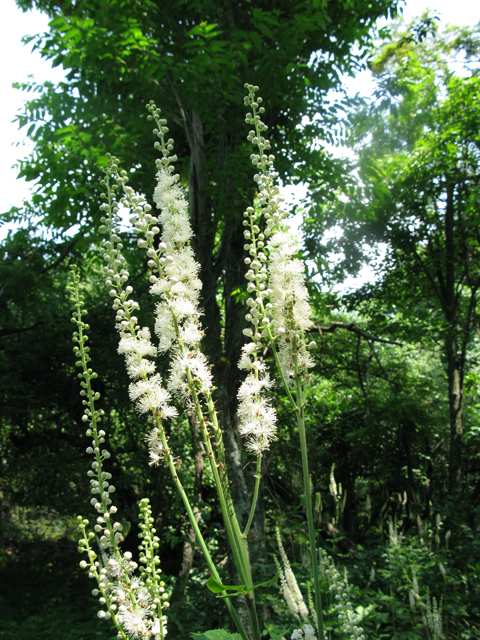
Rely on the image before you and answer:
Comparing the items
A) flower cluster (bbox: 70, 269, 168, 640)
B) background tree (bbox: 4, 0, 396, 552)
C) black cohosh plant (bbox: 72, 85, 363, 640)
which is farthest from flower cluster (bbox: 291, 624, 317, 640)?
background tree (bbox: 4, 0, 396, 552)

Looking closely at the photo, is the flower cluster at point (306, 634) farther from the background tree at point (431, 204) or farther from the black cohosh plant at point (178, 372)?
the background tree at point (431, 204)

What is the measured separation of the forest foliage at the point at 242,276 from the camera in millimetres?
4070

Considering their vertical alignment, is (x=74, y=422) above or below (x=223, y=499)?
above

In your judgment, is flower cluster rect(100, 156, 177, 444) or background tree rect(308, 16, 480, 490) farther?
background tree rect(308, 16, 480, 490)

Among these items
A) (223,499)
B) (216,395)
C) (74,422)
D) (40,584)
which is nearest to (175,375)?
(223,499)

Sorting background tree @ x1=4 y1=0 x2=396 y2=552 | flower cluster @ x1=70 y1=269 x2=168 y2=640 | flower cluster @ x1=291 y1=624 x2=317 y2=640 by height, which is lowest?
flower cluster @ x1=291 y1=624 x2=317 y2=640

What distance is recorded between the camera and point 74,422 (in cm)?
774

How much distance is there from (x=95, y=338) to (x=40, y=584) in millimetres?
4579

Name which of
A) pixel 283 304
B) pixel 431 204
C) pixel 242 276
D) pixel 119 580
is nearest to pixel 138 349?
pixel 283 304

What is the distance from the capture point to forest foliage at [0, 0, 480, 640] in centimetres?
407

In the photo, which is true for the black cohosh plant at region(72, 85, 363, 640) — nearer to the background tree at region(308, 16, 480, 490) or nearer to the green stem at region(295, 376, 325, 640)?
the green stem at region(295, 376, 325, 640)

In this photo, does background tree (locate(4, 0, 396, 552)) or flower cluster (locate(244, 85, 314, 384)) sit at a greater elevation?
background tree (locate(4, 0, 396, 552))

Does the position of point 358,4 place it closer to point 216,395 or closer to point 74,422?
point 216,395

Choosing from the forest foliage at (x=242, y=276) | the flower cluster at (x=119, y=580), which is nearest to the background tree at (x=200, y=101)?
the forest foliage at (x=242, y=276)
